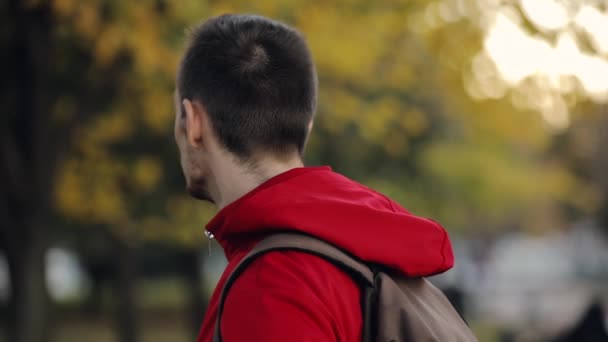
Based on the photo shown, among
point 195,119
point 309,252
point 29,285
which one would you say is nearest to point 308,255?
point 309,252

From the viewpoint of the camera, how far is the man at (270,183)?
1769 mm

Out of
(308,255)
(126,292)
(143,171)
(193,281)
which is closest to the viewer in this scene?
(308,255)

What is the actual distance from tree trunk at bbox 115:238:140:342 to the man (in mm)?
15527

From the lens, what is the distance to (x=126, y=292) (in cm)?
1920

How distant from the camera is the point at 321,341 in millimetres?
1707

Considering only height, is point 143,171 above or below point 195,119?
below

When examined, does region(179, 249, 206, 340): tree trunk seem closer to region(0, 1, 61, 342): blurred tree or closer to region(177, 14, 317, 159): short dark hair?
region(0, 1, 61, 342): blurred tree

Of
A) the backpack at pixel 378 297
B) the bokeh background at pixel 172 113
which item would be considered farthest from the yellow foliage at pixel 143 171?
the backpack at pixel 378 297

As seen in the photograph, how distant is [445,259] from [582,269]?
56666 mm

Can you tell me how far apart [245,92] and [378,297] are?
1.45 feet

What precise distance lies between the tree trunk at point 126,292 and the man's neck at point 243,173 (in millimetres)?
15521

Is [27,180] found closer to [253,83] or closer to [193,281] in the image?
[253,83]

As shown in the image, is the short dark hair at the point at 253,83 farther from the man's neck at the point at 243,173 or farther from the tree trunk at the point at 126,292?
the tree trunk at the point at 126,292

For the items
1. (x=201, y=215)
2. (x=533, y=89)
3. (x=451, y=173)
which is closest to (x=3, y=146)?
(x=533, y=89)
